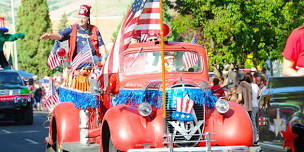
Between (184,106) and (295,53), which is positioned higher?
(295,53)

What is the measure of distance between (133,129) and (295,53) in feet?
8.35

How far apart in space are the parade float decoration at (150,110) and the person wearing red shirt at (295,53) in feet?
5.88

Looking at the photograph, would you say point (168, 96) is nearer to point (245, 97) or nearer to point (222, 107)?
point (222, 107)

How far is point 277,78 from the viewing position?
686 cm

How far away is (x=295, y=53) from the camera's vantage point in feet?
24.0

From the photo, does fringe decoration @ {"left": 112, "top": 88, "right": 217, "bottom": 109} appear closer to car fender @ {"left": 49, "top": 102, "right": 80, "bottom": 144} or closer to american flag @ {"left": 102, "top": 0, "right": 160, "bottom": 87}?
american flag @ {"left": 102, "top": 0, "right": 160, "bottom": 87}

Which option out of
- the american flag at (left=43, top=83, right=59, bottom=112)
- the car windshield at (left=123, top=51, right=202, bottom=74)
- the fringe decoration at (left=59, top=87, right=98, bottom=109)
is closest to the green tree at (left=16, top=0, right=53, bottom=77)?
the american flag at (left=43, top=83, right=59, bottom=112)

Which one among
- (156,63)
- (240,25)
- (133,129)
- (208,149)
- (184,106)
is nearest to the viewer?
(208,149)

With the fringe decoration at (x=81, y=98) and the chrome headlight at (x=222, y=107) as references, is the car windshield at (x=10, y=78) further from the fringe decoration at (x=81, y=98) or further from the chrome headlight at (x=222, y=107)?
the chrome headlight at (x=222, y=107)

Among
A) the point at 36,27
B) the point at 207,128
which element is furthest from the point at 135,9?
the point at 36,27

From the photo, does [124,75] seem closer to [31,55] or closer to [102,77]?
[102,77]

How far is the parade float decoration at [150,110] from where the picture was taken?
9.05m

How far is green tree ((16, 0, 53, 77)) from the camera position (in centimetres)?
7694

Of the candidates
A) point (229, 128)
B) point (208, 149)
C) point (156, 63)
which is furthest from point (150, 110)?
point (156, 63)
